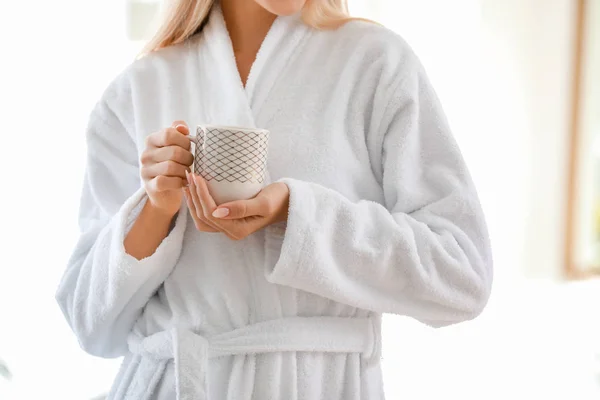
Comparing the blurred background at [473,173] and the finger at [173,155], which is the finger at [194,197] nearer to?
the finger at [173,155]

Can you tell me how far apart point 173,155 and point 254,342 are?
0.91 feet

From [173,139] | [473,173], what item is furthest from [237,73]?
[473,173]

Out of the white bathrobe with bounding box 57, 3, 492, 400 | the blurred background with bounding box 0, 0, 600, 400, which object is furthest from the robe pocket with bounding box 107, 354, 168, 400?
the blurred background with bounding box 0, 0, 600, 400

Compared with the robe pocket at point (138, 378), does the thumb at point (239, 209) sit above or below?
above

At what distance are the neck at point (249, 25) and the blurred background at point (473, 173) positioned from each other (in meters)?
0.52

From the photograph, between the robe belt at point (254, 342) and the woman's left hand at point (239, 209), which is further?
the robe belt at point (254, 342)

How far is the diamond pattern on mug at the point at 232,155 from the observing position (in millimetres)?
731

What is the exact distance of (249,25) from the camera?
1073 millimetres

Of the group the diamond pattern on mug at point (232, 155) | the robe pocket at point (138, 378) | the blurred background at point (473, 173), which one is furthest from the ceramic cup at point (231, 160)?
the blurred background at point (473, 173)

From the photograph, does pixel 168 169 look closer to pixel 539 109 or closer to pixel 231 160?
pixel 231 160

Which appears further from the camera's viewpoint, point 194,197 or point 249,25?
point 249,25

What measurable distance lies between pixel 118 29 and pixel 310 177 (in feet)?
2.60

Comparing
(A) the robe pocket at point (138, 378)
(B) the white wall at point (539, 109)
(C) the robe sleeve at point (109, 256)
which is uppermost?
(C) the robe sleeve at point (109, 256)

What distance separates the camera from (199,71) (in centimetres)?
106
